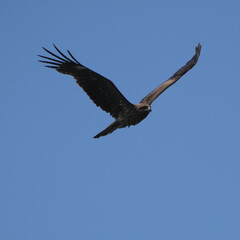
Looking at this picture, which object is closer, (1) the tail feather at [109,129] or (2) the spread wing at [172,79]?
(1) the tail feather at [109,129]

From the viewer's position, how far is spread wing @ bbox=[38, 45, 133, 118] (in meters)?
9.68

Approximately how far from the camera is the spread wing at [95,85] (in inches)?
381

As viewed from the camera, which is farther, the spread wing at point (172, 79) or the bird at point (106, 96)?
the spread wing at point (172, 79)

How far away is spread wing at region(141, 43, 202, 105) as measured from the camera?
11289mm

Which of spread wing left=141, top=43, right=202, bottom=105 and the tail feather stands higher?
spread wing left=141, top=43, right=202, bottom=105

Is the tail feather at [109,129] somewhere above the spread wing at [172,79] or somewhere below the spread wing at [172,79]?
below

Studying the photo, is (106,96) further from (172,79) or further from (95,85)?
(172,79)

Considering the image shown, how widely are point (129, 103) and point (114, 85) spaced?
26.1 inches

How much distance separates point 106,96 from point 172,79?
2384 millimetres

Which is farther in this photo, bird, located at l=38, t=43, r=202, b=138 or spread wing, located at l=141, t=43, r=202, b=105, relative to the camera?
spread wing, located at l=141, t=43, r=202, b=105

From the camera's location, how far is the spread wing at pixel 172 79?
11.3 meters

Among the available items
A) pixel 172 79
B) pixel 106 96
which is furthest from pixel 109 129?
pixel 172 79

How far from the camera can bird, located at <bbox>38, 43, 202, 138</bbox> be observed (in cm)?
970

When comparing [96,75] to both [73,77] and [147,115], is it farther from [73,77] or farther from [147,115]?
[147,115]
